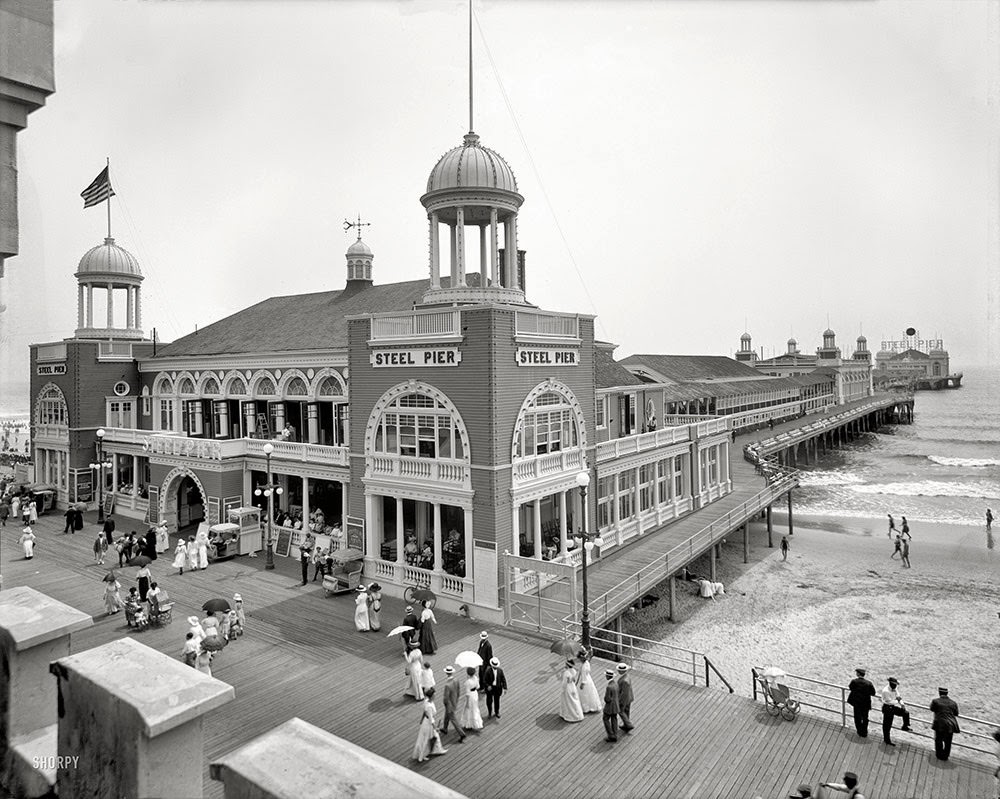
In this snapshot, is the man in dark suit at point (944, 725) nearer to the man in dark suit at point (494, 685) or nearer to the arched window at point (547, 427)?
the man in dark suit at point (494, 685)

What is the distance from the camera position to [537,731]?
13047 mm

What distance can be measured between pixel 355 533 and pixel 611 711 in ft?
43.2

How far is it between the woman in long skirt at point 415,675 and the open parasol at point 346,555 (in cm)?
824

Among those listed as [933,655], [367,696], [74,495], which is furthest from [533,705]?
[74,495]

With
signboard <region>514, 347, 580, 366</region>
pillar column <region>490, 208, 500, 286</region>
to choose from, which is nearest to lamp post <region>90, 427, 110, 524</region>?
pillar column <region>490, 208, 500, 286</region>

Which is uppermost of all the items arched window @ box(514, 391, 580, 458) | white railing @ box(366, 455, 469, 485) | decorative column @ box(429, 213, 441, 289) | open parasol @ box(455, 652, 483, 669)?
decorative column @ box(429, 213, 441, 289)

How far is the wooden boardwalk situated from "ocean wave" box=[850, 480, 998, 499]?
144ft

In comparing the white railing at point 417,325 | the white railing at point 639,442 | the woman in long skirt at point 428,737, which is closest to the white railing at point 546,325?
the white railing at point 417,325

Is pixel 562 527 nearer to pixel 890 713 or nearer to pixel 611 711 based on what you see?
pixel 611 711

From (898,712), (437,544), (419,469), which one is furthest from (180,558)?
(898,712)

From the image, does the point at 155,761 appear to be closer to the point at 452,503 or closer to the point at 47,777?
the point at 47,777

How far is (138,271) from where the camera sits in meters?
39.4

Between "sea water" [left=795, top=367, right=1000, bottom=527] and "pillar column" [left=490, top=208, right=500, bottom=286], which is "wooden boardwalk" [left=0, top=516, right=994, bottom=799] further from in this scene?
"sea water" [left=795, top=367, right=1000, bottom=527]

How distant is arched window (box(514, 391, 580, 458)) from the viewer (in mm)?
21422
